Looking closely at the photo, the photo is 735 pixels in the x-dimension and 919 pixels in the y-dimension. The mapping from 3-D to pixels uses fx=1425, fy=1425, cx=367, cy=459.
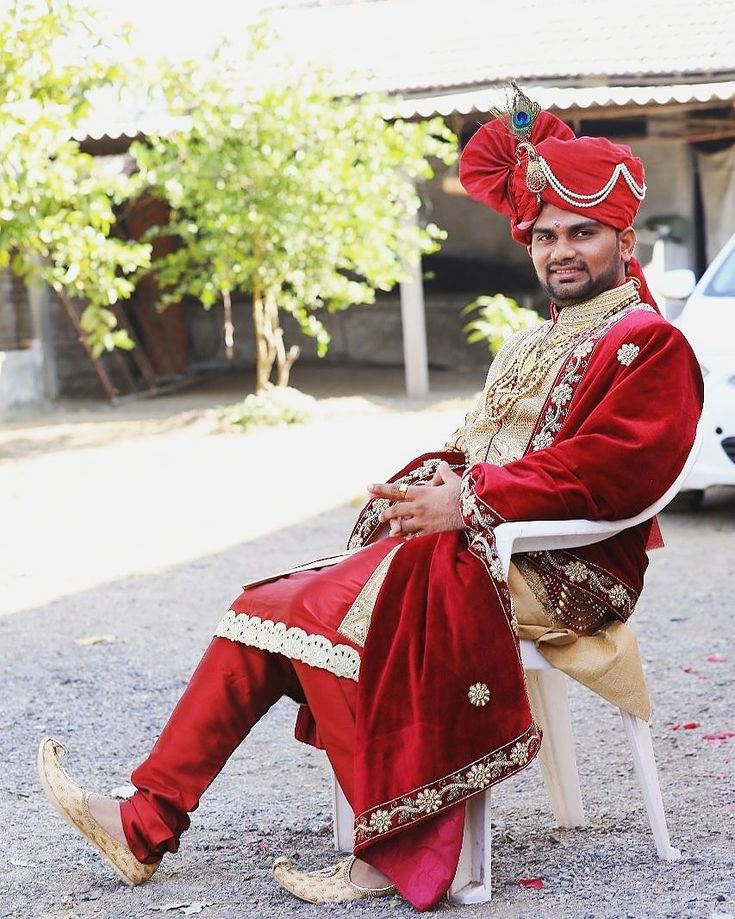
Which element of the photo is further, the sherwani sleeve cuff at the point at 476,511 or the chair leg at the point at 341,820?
the chair leg at the point at 341,820

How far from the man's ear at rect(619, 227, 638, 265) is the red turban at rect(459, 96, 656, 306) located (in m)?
0.02

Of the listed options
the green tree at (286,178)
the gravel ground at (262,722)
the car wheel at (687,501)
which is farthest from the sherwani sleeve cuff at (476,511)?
the green tree at (286,178)

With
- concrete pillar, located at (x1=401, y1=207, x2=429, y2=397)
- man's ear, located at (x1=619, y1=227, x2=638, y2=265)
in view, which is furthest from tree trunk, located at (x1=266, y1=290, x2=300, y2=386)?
man's ear, located at (x1=619, y1=227, x2=638, y2=265)

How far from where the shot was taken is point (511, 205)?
3312 millimetres

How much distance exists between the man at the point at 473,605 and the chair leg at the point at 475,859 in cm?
6

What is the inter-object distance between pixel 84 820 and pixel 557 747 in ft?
3.59

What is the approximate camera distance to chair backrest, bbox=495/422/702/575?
2.89 meters

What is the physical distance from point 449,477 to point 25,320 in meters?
12.0

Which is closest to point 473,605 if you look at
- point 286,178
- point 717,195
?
point 286,178

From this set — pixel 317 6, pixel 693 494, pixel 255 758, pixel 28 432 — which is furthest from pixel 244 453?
pixel 317 6

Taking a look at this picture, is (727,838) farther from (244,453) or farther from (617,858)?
(244,453)

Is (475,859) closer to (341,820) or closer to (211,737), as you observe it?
(341,820)

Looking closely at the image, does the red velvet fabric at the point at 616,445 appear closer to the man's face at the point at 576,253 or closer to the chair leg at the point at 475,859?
the man's face at the point at 576,253

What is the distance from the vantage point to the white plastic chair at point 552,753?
9.53ft
